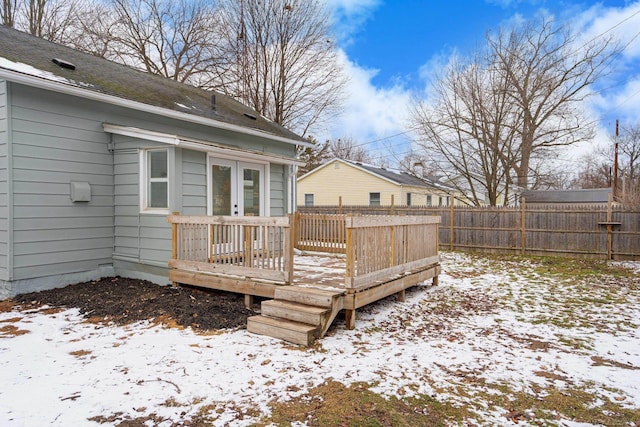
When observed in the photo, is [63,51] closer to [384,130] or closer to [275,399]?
[275,399]

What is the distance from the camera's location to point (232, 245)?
5.87 meters

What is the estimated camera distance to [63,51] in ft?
26.3

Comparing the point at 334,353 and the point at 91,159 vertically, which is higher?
the point at 91,159

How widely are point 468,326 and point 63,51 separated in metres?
9.11

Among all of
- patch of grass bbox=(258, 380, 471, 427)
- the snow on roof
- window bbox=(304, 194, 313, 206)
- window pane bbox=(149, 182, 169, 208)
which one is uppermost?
the snow on roof

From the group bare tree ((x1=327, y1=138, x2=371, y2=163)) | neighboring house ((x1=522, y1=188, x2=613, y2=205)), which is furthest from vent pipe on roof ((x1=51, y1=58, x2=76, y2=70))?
bare tree ((x1=327, y1=138, x2=371, y2=163))

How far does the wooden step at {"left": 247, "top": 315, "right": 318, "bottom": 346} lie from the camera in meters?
4.29

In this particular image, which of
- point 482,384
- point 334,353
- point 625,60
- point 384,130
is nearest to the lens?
point 482,384

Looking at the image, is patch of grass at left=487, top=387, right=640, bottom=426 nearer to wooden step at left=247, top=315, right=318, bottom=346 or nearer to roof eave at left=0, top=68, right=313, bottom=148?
wooden step at left=247, top=315, right=318, bottom=346

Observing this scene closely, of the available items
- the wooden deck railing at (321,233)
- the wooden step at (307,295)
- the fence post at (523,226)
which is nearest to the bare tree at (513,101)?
the fence post at (523,226)

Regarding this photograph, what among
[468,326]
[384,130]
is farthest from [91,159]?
[384,130]

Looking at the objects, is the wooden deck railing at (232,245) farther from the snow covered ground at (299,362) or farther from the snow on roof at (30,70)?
the snow on roof at (30,70)

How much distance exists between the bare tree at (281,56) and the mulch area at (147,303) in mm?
12214

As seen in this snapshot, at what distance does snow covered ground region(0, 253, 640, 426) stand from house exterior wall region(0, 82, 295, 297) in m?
1.23
